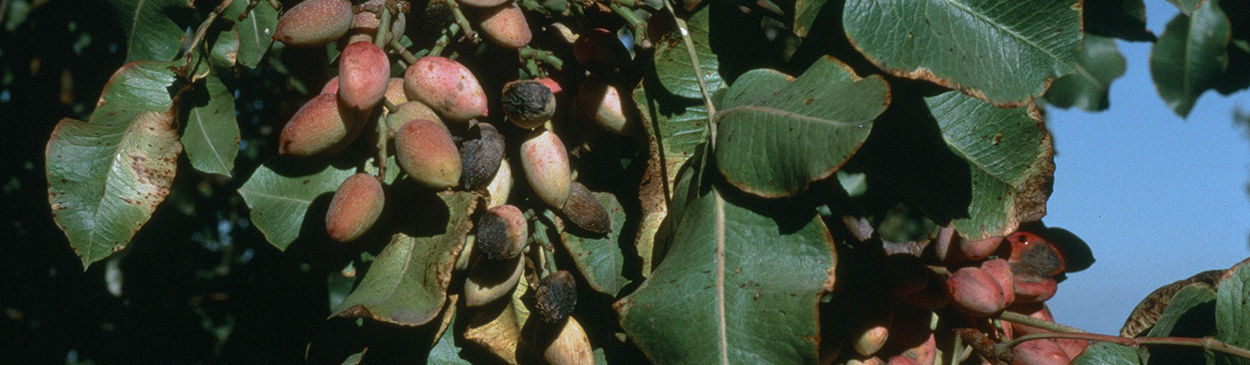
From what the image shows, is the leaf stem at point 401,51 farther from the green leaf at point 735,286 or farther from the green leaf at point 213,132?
the green leaf at point 735,286

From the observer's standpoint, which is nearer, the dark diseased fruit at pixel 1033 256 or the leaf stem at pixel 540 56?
the leaf stem at pixel 540 56

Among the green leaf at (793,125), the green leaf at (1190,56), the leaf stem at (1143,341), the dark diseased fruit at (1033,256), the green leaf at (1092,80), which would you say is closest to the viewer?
the green leaf at (793,125)

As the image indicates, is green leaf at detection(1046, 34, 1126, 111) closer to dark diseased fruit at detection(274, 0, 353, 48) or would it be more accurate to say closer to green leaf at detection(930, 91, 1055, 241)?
green leaf at detection(930, 91, 1055, 241)

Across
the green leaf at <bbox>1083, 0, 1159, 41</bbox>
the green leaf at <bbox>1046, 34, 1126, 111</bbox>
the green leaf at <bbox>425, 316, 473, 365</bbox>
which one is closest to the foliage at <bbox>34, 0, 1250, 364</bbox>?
the green leaf at <bbox>425, 316, 473, 365</bbox>

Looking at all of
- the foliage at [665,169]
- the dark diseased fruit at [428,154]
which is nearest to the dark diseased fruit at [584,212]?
the foliage at [665,169]

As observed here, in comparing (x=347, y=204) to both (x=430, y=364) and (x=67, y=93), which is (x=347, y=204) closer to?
(x=430, y=364)

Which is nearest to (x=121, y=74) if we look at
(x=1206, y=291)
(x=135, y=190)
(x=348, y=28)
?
(x=135, y=190)
